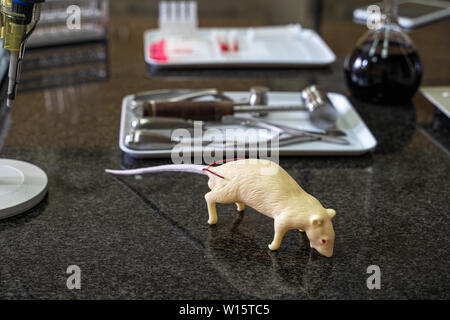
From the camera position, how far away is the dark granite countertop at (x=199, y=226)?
2.06ft

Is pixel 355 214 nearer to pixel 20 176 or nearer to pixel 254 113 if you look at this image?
pixel 254 113

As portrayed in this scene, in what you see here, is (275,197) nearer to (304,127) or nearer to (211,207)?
(211,207)

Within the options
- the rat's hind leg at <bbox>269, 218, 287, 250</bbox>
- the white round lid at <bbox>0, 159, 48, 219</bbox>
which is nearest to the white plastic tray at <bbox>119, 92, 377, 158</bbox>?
the white round lid at <bbox>0, 159, 48, 219</bbox>

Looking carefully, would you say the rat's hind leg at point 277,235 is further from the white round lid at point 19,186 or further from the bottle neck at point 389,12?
the bottle neck at point 389,12

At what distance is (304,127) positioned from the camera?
1015 millimetres

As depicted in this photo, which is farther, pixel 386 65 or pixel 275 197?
pixel 386 65

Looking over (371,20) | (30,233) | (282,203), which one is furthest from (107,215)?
(371,20)

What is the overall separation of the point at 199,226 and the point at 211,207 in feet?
0.10

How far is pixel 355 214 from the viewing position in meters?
0.77

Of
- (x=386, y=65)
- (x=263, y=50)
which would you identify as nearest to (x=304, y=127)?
(x=386, y=65)

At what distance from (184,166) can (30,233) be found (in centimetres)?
21

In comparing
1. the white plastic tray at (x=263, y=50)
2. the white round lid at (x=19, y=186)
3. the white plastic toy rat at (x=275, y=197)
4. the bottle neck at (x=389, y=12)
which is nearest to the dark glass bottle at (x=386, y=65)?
the bottle neck at (x=389, y=12)

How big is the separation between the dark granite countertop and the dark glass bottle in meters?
0.04

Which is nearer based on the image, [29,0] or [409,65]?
[29,0]
